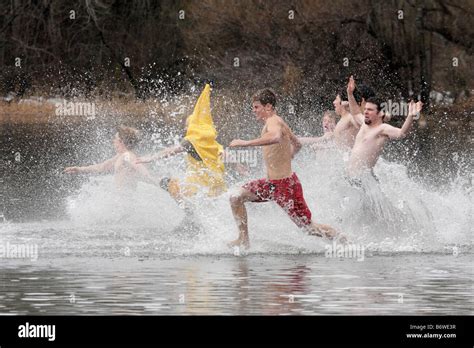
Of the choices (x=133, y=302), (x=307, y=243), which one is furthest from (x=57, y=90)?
(x=133, y=302)

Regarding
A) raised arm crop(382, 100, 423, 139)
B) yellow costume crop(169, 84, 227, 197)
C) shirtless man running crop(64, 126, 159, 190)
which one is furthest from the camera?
shirtless man running crop(64, 126, 159, 190)

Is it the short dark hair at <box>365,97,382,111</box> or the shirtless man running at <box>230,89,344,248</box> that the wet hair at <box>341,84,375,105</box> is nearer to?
the short dark hair at <box>365,97,382,111</box>

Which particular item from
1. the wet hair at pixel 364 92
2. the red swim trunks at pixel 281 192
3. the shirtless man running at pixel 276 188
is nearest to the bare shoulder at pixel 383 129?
the wet hair at pixel 364 92

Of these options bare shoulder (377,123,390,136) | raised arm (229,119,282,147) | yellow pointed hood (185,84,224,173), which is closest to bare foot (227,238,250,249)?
raised arm (229,119,282,147)

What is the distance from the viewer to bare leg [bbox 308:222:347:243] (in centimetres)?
1617

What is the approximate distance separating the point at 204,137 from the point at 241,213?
1.76 meters

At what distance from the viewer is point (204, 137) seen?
58.1 ft

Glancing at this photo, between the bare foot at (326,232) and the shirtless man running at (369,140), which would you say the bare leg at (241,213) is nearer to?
the bare foot at (326,232)

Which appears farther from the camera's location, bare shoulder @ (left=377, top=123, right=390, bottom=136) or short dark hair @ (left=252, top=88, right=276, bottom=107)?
A: bare shoulder @ (left=377, top=123, right=390, bottom=136)

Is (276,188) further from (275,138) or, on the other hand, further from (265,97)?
(265,97)

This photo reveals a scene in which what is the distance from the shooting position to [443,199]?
18641mm

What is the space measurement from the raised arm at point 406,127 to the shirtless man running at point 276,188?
42.6 inches
